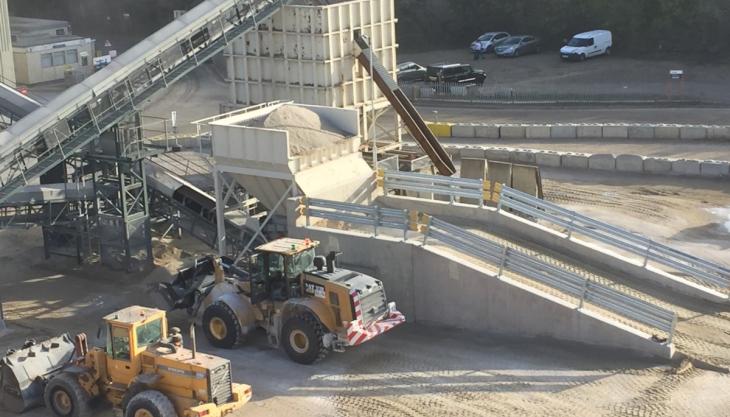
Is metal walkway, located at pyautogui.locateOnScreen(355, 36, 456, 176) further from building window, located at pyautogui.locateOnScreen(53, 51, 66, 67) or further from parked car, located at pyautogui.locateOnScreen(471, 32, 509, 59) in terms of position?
A: building window, located at pyautogui.locateOnScreen(53, 51, 66, 67)

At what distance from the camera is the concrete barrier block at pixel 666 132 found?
41.8m

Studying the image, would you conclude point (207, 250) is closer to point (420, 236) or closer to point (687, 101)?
point (420, 236)

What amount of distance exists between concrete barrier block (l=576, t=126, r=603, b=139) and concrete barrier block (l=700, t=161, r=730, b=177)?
6.43 meters

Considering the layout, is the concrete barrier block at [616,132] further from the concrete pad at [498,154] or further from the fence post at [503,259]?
the fence post at [503,259]

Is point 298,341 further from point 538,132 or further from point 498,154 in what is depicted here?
point 538,132

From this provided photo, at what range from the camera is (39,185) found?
30266mm

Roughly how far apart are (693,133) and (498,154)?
772cm

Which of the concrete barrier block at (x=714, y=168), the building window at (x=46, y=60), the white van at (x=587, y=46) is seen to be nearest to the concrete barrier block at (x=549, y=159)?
the concrete barrier block at (x=714, y=168)

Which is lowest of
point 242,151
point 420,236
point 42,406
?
point 42,406

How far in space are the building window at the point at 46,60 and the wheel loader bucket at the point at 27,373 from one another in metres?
47.7

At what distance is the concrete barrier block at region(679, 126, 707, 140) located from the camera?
4125cm

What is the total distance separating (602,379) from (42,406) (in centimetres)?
1120

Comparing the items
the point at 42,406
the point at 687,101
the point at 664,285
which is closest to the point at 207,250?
the point at 42,406

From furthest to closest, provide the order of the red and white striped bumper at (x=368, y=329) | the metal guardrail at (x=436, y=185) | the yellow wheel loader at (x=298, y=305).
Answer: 1. the metal guardrail at (x=436, y=185)
2. the yellow wheel loader at (x=298, y=305)
3. the red and white striped bumper at (x=368, y=329)
